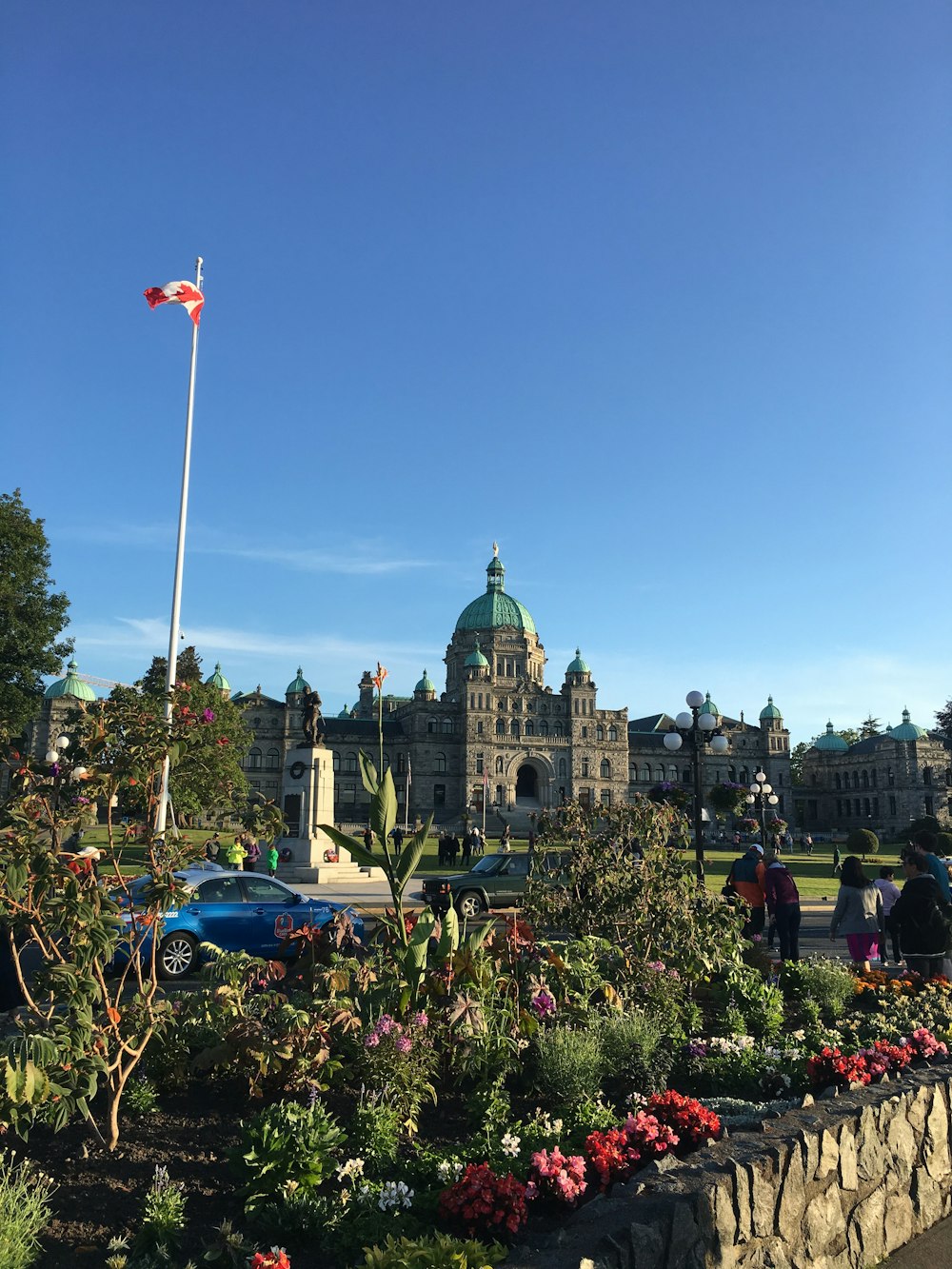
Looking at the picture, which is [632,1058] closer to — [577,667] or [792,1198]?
[792,1198]

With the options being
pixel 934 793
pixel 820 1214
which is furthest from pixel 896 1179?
pixel 934 793

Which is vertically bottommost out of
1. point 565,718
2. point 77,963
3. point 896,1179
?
point 896,1179

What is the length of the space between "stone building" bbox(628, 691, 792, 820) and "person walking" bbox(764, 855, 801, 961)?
8721 centimetres

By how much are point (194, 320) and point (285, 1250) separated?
23094mm

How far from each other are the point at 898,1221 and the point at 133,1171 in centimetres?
444

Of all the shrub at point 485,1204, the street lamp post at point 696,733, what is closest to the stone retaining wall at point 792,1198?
the shrub at point 485,1204

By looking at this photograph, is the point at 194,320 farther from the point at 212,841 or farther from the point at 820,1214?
the point at 820,1214

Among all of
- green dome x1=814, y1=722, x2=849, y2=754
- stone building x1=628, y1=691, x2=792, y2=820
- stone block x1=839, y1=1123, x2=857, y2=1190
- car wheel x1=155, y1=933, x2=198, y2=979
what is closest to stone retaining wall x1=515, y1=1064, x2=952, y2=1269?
stone block x1=839, y1=1123, x2=857, y2=1190

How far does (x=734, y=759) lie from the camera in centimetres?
10388

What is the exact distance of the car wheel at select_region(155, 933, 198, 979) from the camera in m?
12.7

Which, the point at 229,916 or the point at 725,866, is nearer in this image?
the point at 229,916

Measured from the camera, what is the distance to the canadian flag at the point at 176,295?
23.2 metres

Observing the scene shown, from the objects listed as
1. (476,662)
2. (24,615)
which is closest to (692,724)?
(24,615)

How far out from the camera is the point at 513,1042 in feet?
22.5
